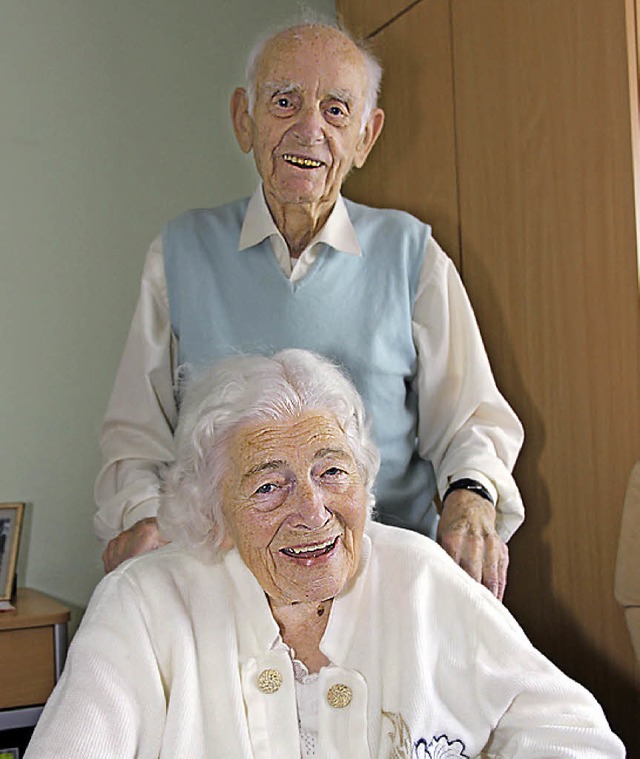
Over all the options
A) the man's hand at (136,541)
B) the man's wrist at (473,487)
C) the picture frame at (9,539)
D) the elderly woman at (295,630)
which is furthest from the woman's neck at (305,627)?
the picture frame at (9,539)

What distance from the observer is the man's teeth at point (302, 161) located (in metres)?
2.04

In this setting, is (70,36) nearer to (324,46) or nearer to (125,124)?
(125,124)

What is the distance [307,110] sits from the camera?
2023mm

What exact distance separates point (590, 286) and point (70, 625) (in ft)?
5.28

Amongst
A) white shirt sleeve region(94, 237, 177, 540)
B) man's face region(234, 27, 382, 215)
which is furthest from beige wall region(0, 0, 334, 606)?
man's face region(234, 27, 382, 215)

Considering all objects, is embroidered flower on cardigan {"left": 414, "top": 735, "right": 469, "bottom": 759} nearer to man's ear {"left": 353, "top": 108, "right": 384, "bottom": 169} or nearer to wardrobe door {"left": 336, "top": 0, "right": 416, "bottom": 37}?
man's ear {"left": 353, "top": 108, "right": 384, "bottom": 169}

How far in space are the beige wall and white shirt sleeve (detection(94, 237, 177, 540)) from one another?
709 millimetres

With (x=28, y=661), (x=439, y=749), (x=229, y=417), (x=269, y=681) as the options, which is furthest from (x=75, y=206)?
(x=439, y=749)

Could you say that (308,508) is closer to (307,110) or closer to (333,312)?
(333,312)

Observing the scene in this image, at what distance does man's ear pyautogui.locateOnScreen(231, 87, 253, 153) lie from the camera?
2148 mm

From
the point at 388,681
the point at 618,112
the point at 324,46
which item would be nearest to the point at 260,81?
the point at 324,46

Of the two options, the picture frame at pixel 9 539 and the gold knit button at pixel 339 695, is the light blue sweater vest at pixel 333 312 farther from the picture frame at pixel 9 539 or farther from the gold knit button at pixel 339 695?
the picture frame at pixel 9 539

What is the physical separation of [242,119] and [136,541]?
0.86m

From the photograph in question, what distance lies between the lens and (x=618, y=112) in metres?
2.11
